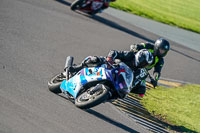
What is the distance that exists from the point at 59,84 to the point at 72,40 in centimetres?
504

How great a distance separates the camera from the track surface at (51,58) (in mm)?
5898

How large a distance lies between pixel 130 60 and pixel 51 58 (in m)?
2.93

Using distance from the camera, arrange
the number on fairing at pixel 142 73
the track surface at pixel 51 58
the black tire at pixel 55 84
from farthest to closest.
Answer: the black tire at pixel 55 84
the number on fairing at pixel 142 73
the track surface at pixel 51 58

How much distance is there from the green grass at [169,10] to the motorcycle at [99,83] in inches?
539

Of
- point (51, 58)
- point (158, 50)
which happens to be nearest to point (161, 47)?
point (158, 50)

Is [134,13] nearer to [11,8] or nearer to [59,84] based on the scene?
[11,8]

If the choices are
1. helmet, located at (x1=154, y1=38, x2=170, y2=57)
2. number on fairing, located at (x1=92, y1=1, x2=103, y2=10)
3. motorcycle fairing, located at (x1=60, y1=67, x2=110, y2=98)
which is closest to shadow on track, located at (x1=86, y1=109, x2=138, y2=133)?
motorcycle fairing, located at (x1=60, y1=67, x2=110, y2=98)

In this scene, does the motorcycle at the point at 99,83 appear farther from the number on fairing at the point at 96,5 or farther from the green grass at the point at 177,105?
the number on fairing at the point at 96,5

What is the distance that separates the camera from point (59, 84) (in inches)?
287

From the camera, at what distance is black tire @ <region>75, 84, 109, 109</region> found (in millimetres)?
6359

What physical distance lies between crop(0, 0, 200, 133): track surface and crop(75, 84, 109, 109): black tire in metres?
0.17

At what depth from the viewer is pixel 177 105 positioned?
10164mm

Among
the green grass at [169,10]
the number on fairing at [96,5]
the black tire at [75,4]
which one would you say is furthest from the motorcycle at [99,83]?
the green grass at [169,10]

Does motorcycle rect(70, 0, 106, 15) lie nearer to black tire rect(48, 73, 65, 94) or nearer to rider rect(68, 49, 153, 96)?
black tire rect(48, 73, 65, 94)
